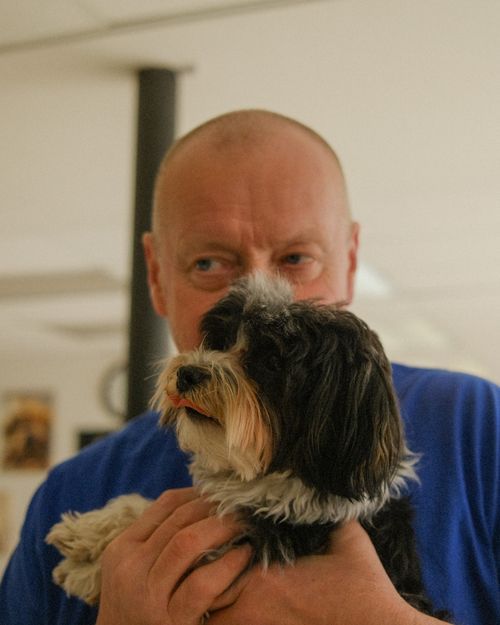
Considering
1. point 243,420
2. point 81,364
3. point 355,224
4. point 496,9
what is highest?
point 496,9

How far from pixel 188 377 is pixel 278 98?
6.69 ft

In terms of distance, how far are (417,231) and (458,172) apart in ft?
4.17

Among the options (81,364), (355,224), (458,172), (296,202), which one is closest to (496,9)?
(355,224)

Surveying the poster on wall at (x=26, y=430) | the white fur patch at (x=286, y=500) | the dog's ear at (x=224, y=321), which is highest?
the dog's ear at (x=224, y=321)

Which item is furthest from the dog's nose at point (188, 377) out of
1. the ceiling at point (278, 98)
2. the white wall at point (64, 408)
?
the white wall at point (64, 408)

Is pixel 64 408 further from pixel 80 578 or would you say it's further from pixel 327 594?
pixel 327 594

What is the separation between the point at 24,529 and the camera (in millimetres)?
2084

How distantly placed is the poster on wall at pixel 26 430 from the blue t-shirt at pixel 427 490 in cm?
1178

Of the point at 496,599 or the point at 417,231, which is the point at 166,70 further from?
the point at 417,231

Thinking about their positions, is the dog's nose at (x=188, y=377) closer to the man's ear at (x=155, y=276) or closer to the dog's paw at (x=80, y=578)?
the dog's paw at (x=80, y=578)

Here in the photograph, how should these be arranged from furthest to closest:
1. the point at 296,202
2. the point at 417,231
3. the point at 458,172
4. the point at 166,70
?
the point at 417,231 → the point at 458,172 → the point at 166,70 → the point at 296,202

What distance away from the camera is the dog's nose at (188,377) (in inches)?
61.8

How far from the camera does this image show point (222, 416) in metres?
1.55

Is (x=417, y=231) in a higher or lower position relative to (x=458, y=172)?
lower
